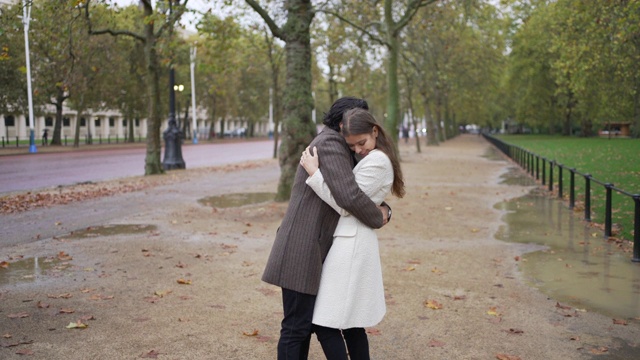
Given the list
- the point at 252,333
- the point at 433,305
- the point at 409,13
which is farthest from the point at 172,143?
the point at 252,333

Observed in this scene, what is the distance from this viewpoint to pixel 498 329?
531cm

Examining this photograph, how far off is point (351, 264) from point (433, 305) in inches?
113

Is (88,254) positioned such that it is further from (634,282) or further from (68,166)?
(68,166)

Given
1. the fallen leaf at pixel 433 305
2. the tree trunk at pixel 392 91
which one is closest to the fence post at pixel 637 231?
the fallen leaf at pixel 433 305

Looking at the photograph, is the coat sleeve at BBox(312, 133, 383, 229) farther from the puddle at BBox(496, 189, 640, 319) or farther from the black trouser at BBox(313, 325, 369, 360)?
the puddle at BBox(496, 189, 640, 319)

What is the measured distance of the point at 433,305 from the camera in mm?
5992

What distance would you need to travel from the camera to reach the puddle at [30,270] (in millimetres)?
6773

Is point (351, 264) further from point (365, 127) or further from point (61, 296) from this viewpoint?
point (61, 296)

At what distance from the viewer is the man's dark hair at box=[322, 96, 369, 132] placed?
345 cm

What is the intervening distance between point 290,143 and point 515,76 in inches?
1982

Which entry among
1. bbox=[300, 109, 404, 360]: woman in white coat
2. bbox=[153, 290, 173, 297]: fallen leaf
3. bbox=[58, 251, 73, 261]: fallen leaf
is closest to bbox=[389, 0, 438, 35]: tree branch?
bbox=[58, 251, 73, 261]: fallen leaf

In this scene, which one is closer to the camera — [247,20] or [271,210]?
[271,210]

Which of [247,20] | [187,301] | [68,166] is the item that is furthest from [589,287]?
[247,20]

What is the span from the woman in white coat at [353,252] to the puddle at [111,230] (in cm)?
695
